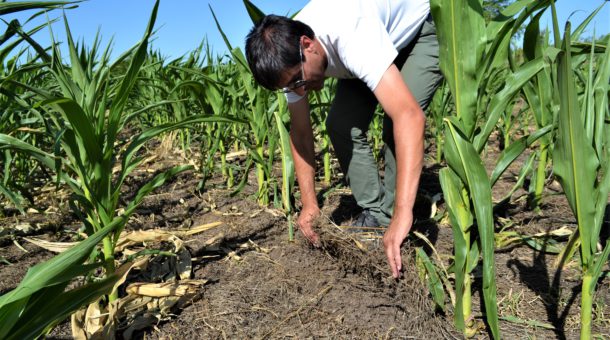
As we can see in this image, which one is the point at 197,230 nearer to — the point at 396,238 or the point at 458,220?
the point at 396,238

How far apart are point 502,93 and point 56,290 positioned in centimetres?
110

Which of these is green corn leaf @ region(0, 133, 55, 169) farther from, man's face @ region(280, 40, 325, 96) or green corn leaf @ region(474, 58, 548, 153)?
green corn leaf @ region(474, 58, 548, 153)

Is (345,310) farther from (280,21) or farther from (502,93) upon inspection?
(280,21)

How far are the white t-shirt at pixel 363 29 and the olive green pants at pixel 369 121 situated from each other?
0.40 ft

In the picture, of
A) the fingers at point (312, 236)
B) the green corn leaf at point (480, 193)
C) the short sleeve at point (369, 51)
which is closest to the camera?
the green corn leaf at point (480, 193)

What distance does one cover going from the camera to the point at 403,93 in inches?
55.4

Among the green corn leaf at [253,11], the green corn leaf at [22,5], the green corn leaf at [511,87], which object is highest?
the green corn leaf at [253,11]

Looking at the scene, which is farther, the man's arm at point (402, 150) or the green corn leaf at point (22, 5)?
the man's arm at point (402, 150)

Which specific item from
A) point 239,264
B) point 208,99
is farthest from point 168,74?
point 239,264

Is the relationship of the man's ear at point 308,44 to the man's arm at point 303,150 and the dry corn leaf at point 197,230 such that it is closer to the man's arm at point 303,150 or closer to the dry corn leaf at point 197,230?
the man's arm at point 303,150

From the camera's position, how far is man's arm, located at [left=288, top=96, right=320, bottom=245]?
1.92 m

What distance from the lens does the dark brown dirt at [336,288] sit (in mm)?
1421

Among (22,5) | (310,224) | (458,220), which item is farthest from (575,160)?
(22,5)

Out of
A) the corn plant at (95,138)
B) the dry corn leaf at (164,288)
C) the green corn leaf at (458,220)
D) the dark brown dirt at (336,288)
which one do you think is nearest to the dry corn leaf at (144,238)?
the dark brown dirt at (336,288)
